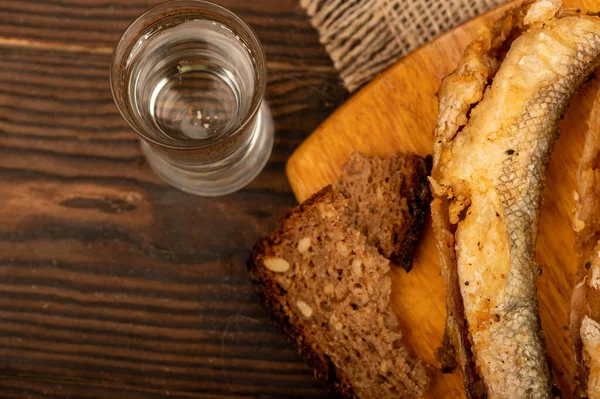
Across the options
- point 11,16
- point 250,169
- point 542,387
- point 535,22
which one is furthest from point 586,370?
point 11,16

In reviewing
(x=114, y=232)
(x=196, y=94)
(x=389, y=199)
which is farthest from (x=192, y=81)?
(x=389, y=199)

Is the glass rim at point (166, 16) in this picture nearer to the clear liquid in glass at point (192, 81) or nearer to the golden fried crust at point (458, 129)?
the clear liquid in glass at point (192, 81)

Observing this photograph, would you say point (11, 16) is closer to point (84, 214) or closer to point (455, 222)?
point (84, 214)

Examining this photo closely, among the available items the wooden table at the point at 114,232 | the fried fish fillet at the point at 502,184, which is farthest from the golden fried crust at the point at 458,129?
the wooden table at the point at 114,232

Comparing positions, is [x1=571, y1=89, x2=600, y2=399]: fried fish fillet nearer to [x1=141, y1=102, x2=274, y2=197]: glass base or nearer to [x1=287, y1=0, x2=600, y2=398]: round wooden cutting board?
[x1=287, y1=0, x2=600, y2=398]: round wooden cutting board

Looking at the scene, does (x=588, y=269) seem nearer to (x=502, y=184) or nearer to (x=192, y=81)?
(x=502, y=184)

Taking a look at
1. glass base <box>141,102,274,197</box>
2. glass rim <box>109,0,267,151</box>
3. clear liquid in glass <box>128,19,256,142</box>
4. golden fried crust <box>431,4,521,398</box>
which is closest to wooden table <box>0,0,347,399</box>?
glass base <box>141,102,274,197</box>
